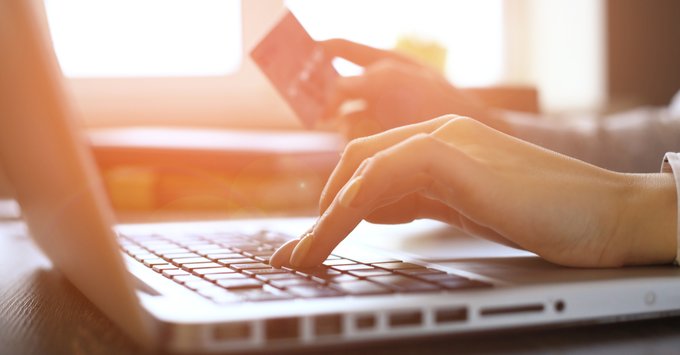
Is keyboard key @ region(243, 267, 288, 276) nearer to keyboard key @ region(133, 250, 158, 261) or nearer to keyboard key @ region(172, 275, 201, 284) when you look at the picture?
keyboard key @ region(172, 275, 201, 284)

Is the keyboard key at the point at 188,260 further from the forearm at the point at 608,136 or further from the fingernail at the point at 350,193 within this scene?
the forearm at the point at 608,136

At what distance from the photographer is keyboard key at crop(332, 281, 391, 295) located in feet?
1.44

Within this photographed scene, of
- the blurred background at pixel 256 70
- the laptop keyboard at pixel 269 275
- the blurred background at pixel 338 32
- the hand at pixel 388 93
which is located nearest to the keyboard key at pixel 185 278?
the laptop keyboard at pixel 269 275

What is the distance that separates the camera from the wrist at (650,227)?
1.86 feet

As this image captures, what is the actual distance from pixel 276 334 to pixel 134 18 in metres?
2.33

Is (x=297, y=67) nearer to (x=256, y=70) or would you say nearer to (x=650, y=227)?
(x=650, y=227)

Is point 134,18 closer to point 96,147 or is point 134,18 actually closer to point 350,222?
point 96,147

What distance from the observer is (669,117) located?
1.28 metres

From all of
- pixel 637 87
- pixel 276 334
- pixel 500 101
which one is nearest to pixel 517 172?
pixel 276 334

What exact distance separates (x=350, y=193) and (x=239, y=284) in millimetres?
100

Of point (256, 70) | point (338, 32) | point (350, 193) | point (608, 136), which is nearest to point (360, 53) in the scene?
point (608, 136)

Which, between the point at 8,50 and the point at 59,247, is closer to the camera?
the point at 8,50

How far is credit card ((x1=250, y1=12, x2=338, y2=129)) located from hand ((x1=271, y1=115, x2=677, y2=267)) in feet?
1.51

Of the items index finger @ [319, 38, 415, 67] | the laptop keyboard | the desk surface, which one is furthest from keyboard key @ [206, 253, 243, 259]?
index finger @ [319, 38, 415, 67]
